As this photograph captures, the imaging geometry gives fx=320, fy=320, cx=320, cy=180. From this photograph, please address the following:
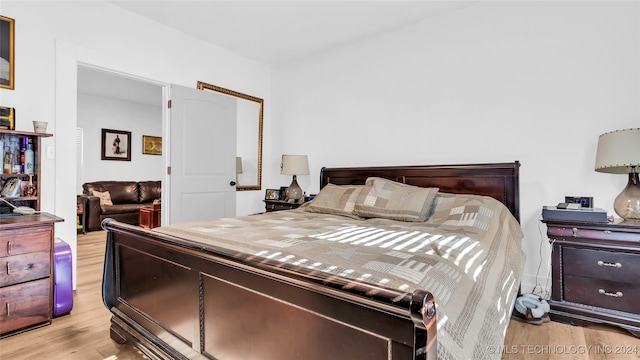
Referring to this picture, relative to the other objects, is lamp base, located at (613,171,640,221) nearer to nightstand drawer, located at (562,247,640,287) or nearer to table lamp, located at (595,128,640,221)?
table lamp, located at (595,128,640,221)

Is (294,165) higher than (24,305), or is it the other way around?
(294,165)

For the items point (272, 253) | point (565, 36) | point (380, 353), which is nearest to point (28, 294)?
point (272, 253)

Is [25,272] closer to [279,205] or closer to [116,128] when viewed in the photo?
[279,205]

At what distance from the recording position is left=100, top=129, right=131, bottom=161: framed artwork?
20.3 ft

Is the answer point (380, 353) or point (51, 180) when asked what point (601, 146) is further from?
point (51, 180)

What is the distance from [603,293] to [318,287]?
2.21 metres

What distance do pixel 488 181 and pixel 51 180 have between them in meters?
3.69

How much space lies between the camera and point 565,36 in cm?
250

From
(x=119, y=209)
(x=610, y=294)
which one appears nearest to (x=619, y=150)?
(x=610, y=294)

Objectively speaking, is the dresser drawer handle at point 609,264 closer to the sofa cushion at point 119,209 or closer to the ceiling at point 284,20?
the ceiling at point 284,20

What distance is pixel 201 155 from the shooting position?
3.73m

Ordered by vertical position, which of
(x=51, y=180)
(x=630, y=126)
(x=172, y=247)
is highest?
(x=630, y=126)

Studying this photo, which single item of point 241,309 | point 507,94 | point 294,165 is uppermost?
point 507,94

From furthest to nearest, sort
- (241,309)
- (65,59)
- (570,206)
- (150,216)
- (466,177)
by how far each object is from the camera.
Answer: (150,216) → (466,177) → (65,59) → (570,206) → (241,309)
